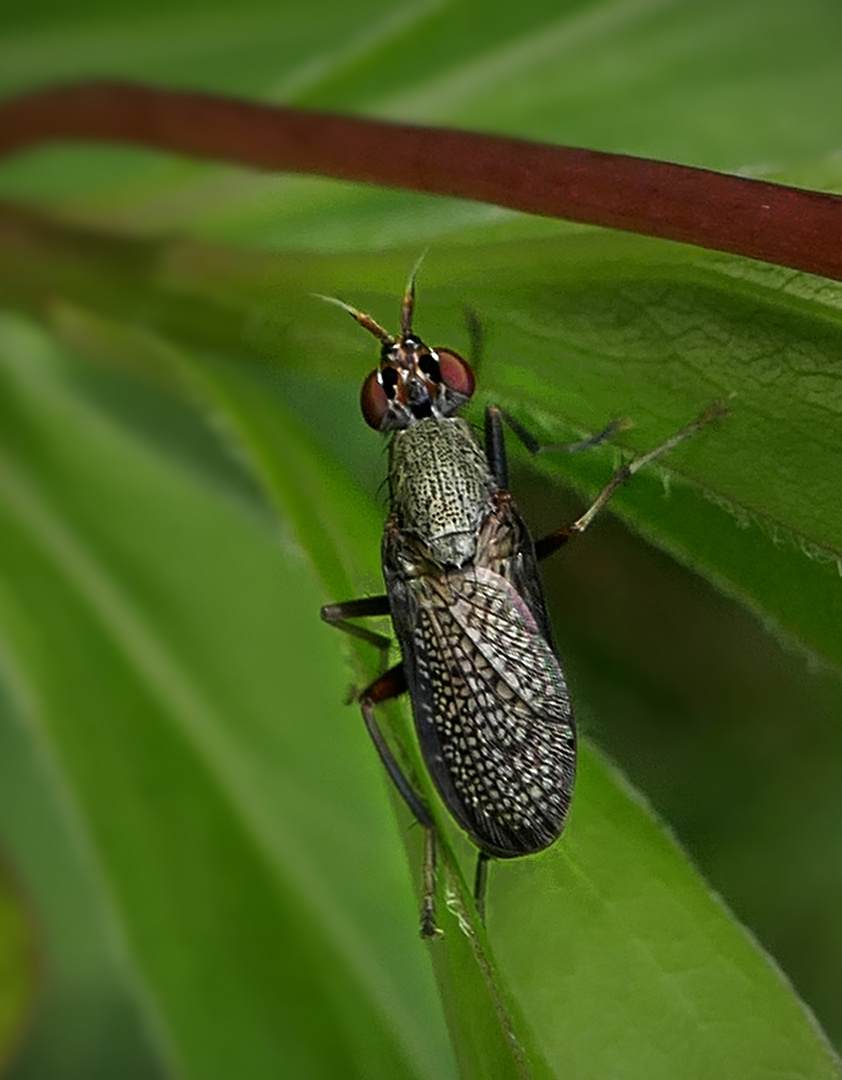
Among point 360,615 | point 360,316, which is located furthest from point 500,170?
point 360,615

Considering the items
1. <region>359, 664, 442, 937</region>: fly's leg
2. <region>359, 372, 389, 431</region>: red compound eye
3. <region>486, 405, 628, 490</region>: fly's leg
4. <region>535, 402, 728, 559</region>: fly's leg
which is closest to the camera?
<region>535, 402, 728, 559</region>: fly's leg

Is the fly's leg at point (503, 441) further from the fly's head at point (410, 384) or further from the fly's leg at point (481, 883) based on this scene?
the fly's leg at point (481, 883)

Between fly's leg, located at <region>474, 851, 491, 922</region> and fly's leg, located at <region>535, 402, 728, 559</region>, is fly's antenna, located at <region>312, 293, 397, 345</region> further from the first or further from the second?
fly's leg, located at <region>474, 851, 491, 922</region>

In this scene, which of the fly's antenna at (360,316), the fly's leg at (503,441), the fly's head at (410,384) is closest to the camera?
the fly's leg at (503,441)

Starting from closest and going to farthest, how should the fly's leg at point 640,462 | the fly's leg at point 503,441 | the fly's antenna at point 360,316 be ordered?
the fly's leg at point 640,462 → the fly's leg at point 503,441 → the fly's antenna at point 360,316

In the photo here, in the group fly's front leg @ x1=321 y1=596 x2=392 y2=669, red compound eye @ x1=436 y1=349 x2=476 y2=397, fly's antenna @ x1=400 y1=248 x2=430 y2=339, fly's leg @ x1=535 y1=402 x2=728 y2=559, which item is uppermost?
fly's antenna @ x1=400 y1=248 x2=430 y2=339

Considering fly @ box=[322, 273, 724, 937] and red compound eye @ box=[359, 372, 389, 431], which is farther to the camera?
red compound eye @ box=[359, 372, 389, 431]

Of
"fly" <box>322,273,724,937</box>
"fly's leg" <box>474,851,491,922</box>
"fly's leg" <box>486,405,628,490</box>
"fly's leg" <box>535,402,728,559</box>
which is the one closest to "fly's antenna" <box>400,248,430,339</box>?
"fly" <box>322,273,724,937</box>

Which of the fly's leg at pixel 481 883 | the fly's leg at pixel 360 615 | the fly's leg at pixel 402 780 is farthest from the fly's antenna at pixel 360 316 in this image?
the fly's leg at pixel 481 883

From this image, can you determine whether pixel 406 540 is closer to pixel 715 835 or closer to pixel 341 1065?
pixel 341 1065
